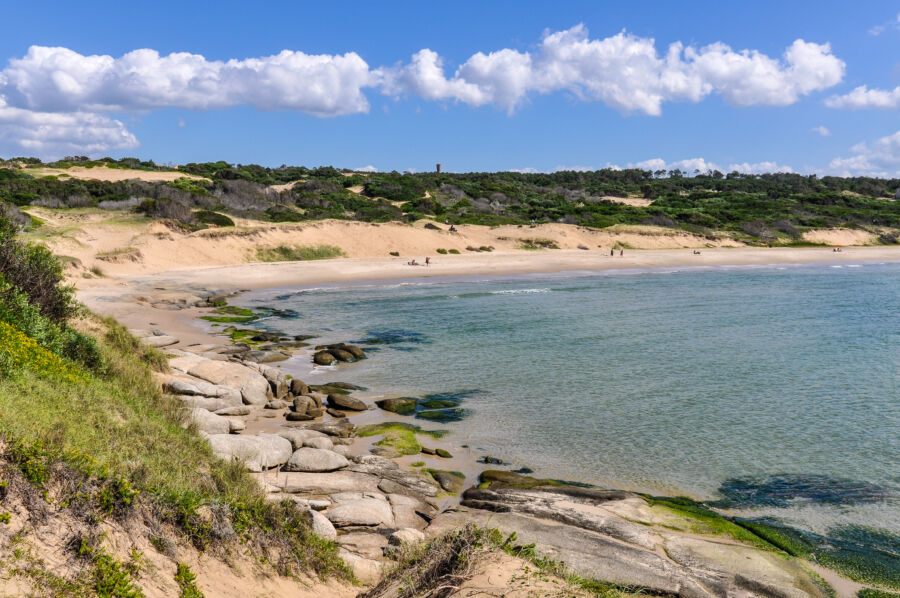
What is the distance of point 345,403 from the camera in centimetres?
1681

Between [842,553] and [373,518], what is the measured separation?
7.17 meters

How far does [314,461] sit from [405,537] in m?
3.34

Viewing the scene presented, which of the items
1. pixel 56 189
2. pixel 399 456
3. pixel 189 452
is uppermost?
pixel 56 189

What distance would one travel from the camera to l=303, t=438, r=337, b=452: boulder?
1302 centimetres

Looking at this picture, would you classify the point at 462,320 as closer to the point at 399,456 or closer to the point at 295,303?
the point at 295,303

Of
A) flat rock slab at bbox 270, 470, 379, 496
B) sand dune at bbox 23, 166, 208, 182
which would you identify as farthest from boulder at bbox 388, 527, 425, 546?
sand dune at bbox 23, 166, 208, 182

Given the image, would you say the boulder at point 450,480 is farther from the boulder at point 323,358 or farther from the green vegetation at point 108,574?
the boulder at point 323,358

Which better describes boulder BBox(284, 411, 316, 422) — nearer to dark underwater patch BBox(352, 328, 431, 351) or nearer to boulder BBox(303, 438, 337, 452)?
boulder BBox(303, 438, 337, 452)

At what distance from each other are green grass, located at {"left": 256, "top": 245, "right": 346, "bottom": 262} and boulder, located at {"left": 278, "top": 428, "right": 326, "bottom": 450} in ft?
133

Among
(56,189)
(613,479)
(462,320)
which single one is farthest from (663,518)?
(56,189)

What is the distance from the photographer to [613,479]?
12.5 meters

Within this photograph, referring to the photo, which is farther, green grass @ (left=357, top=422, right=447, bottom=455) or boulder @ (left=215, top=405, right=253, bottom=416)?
boulder @ (left=215, top=405, right=253, bottom=416)

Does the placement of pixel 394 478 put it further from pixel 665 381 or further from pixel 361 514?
pixel 665 381

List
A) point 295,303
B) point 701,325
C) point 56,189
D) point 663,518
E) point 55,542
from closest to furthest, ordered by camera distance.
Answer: point 55,542 < point 663,518 < point 701,325 < point 295,303 < point 56,189
